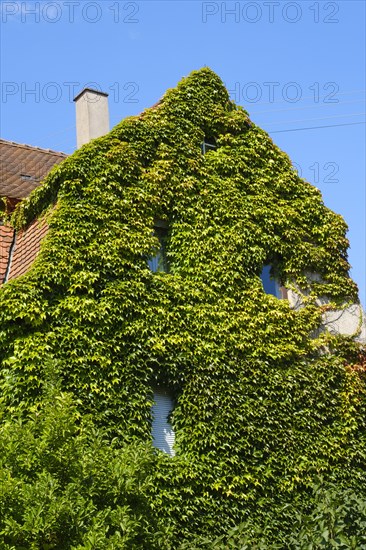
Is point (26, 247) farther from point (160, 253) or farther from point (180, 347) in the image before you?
point (180, 347)

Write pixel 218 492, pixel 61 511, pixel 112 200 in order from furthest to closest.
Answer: pixel 112 200, pixel 218 492, pixel 61 511

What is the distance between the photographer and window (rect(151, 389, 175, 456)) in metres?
15.7

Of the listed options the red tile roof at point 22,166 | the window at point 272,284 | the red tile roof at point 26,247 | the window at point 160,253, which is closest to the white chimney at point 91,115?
the red tile roof at point 22,166

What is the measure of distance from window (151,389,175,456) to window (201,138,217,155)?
5.77 m

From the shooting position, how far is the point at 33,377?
14.5 metres

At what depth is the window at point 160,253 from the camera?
17.1 metres

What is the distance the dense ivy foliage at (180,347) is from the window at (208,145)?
20 centimetres

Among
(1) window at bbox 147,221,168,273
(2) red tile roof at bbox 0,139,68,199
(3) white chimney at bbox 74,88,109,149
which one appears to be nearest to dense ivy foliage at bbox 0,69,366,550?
(1) window at bbox 147,221,168,273

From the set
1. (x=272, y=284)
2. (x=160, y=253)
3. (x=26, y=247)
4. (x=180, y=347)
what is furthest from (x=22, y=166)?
(x=180, y=347)

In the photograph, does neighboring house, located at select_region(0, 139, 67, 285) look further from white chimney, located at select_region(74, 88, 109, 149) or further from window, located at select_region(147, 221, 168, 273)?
window, located at select_region(147, 221, 168, 273)

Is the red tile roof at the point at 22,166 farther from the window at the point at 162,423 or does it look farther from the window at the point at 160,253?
the window at the point at 162,423

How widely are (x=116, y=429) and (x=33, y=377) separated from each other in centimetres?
166

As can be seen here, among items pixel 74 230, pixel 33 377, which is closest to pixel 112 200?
pixel 74 230

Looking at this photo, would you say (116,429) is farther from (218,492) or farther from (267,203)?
(267,203)
